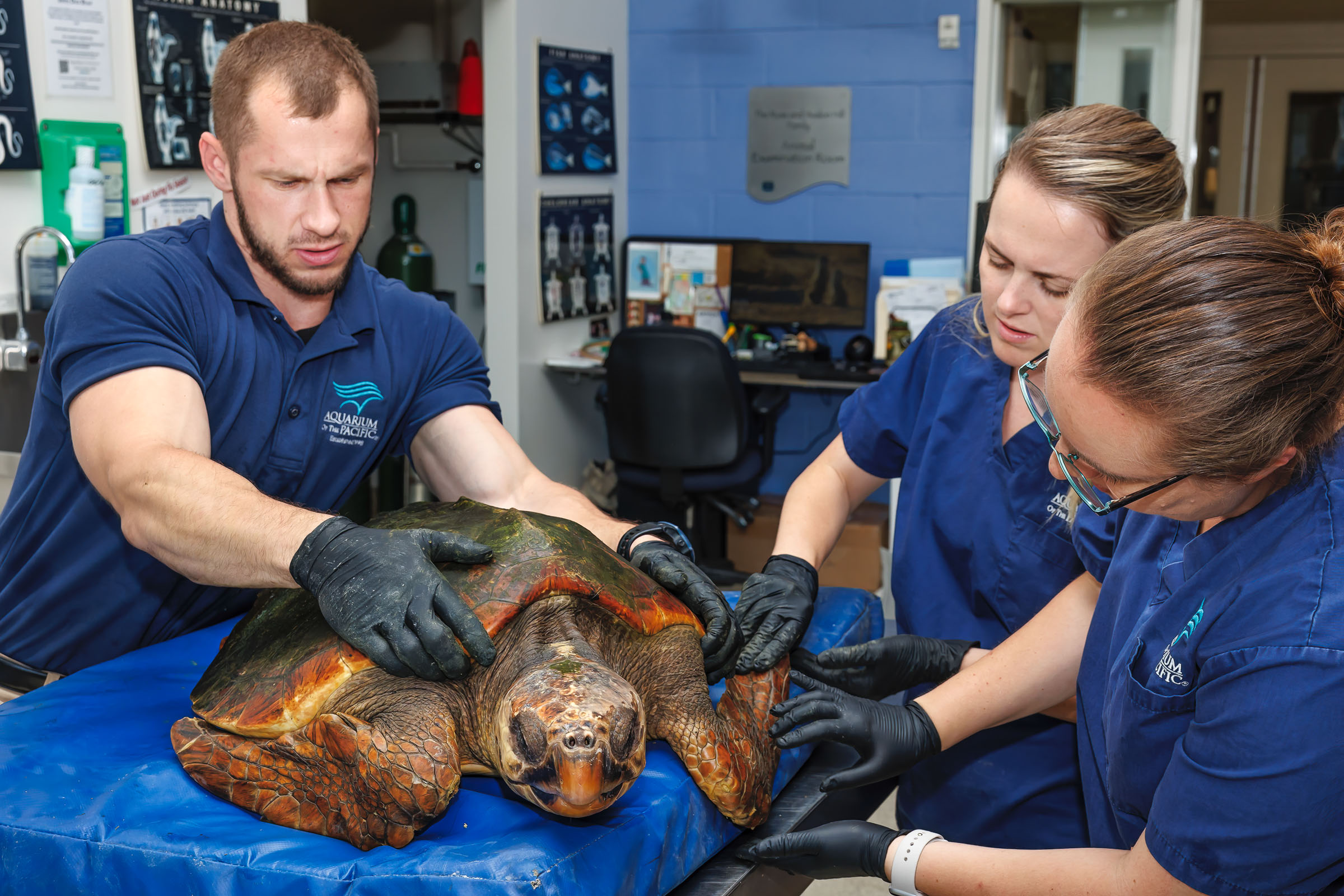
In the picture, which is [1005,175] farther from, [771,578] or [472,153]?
[472,153]

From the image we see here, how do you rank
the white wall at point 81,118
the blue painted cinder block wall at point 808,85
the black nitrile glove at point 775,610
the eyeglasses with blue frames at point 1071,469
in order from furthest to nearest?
the blue painted cinder block wall at point 808,85 → the white wall at point 81,118 → the black nitrile glove at point 775,610 → the eyeglasses with blue frames at point 1071,469

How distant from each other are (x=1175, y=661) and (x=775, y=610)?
1.75 ft

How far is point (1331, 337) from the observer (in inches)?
34.2

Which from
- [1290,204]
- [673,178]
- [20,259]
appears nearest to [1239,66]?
[1290,204]

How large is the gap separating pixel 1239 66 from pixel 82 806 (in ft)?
25.1


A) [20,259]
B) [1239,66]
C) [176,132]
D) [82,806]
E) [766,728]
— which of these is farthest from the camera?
[1239,66]

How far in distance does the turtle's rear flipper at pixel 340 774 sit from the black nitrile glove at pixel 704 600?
357 millimetres

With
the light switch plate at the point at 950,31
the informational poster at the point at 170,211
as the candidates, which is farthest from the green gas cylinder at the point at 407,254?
the light switch plate at the point at 950,31

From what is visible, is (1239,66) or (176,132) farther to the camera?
(1239,66)

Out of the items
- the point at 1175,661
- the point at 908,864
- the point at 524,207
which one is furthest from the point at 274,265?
the point at 524,207

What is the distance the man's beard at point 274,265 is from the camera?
1.48 metres

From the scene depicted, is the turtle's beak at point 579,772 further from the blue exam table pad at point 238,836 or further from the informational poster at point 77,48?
the informational poster at point 77,48

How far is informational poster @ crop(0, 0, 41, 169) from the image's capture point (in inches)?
95.4

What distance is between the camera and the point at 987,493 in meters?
1.51
